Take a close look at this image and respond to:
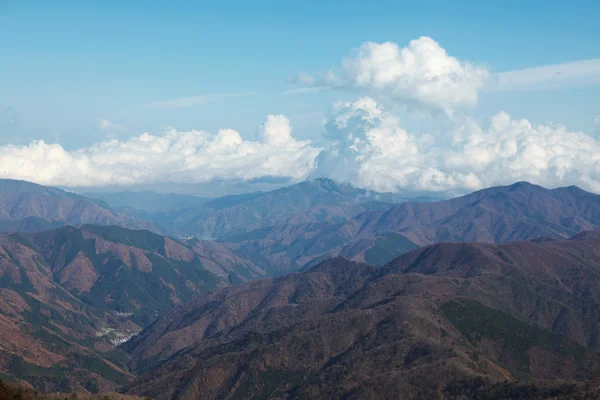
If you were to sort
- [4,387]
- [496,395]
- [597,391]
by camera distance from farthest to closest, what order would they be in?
[496,395]
[597,391]
[4,387]

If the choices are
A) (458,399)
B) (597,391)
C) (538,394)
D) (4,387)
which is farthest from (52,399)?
(597,391)

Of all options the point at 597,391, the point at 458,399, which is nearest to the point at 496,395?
the point at 458,399

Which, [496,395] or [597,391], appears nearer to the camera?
[597,391]

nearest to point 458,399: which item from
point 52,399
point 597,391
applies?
point 597,391

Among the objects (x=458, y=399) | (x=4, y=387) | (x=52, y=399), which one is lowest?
(x=458, y=399)

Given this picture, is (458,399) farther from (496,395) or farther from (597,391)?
(597,391)

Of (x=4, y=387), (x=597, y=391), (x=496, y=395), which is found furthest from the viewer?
(x=496, y=395)

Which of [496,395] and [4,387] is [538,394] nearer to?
[496,395]

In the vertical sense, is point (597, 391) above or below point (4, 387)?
below

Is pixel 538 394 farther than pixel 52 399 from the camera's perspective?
No
